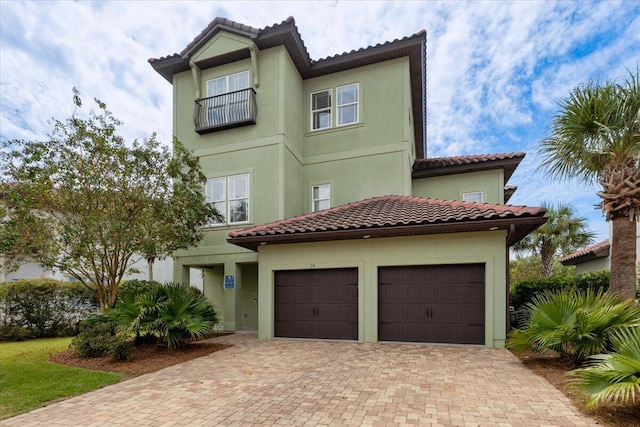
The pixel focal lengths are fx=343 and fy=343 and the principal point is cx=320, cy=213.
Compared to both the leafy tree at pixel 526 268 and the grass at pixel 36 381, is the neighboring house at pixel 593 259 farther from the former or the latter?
the grass at pixel 36 381

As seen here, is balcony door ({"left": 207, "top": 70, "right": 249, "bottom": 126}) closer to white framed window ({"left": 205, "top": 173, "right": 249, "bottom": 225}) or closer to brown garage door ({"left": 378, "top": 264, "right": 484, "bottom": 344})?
white framed window ({"left": 205, "top": 173, "right": 249, "bottom": 225})

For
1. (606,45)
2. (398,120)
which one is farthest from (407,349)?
(606,45)

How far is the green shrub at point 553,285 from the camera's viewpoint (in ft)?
39.4

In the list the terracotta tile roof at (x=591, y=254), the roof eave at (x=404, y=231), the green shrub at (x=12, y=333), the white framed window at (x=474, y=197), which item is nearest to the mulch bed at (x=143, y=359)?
the roof eave at (x=404, y=231)

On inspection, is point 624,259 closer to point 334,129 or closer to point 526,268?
point 334,129

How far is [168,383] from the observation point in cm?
691

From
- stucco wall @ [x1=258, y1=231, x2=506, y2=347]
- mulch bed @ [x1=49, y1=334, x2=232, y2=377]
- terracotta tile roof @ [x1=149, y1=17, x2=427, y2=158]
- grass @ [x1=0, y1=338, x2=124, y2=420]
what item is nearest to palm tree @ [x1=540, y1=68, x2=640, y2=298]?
stucco wall @ [x1=258, y1=231, x2=506, y2=347]

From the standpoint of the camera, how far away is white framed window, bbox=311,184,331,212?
1475cm

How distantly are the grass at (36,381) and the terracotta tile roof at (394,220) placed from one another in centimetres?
547

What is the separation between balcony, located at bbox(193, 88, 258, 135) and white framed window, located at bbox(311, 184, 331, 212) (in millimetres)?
3828

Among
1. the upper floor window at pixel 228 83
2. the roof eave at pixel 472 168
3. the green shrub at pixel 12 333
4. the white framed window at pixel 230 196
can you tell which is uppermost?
the upper floor window at pixel 228 83

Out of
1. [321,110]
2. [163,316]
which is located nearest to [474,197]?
[321,110]

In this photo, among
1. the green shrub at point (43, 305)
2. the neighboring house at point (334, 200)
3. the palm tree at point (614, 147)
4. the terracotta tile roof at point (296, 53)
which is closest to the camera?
the palm tree at point (614, 147)

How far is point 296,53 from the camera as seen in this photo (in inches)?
548
